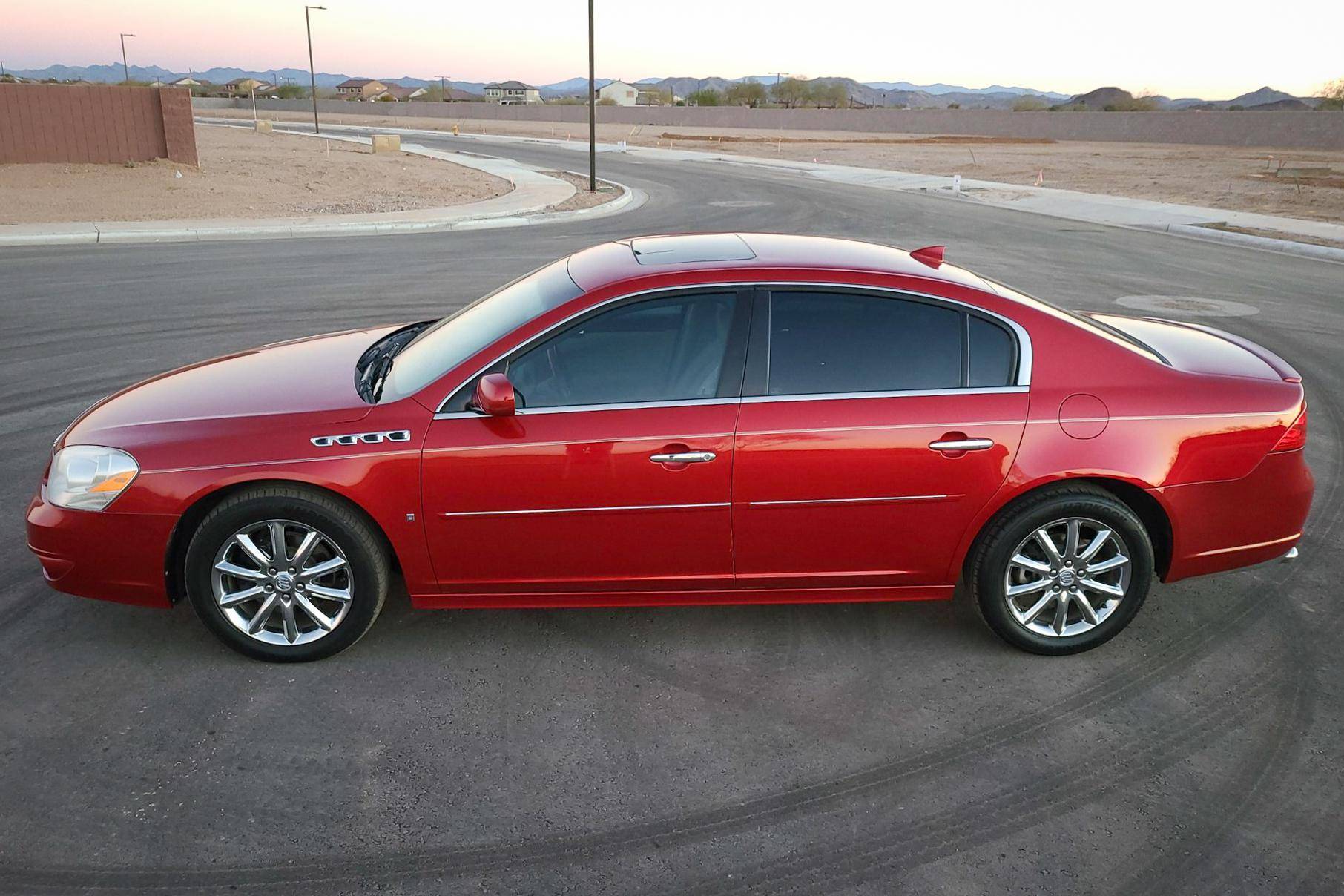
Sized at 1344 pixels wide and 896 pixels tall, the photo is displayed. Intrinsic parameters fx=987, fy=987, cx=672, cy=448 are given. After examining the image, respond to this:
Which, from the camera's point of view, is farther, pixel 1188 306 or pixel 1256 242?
pixel 1256 242

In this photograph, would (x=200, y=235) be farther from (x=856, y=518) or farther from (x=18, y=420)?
(x=856, y=518)

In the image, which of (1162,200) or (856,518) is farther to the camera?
(1162,200)

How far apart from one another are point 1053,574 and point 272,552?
329cm

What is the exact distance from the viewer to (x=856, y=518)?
4109 millimetres

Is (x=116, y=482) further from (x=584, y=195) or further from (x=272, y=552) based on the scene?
(x=584, y=195)

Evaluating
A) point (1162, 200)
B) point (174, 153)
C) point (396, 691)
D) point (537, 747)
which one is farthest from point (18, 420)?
point (1162, 200)

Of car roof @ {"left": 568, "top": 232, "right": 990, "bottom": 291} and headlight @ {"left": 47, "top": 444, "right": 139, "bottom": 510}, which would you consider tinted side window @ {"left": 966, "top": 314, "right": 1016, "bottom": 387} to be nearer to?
car roof @ {"left": 568, "top": 232, "right": 990, "bottom": 291}

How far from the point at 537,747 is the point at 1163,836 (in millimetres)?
2183

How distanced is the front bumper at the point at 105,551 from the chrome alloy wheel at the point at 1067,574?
11.7 ft

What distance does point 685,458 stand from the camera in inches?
156

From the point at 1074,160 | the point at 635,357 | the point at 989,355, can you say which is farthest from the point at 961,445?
the point at 1074,160

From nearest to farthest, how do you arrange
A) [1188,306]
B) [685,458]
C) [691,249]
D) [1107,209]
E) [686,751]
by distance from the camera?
[686,751], [685,458], [691,249], [1188,306], [1107,209]

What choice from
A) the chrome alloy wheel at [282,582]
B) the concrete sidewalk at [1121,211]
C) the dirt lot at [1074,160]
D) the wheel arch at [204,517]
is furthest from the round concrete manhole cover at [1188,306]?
the dirt lot at [1074,160]

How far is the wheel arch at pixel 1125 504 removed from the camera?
4129mm
